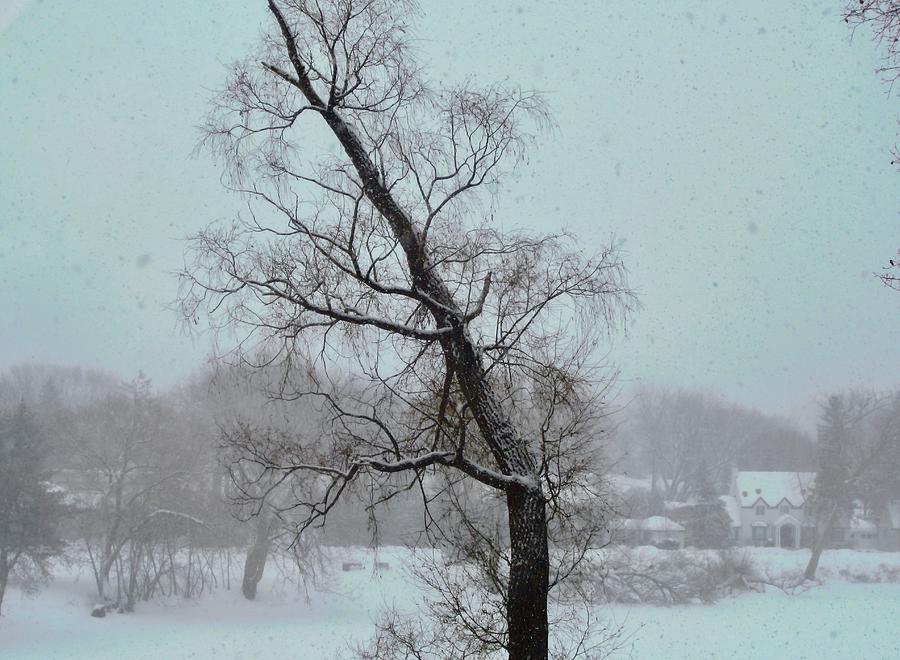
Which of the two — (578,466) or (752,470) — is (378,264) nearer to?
(578,466)

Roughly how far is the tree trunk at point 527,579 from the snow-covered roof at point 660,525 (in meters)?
23.5

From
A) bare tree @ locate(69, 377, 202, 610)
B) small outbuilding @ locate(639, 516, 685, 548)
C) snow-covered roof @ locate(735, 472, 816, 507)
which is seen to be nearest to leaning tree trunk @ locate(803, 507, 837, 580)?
snow-covered roof @ locate(735, 472, 816, 507)

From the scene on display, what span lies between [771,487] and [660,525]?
24.8 feet

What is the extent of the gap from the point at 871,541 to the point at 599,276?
28.9m

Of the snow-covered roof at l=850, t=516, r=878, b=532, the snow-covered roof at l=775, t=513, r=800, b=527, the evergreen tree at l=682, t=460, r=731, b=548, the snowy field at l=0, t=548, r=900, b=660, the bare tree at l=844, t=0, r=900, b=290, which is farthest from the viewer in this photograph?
the snow-covered roof at l=775, t=513, r=800, b=527

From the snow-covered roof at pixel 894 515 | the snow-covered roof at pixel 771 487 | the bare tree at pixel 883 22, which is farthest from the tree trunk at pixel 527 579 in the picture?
the snow-covered roof at pixel 771 487

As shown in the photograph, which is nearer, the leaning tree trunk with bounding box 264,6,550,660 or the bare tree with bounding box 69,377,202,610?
the leaning tree trunk with bounding box 264,6,550,660

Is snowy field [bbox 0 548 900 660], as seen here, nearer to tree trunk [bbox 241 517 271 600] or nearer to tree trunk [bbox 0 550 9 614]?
tree trunk [bbox 241 517 271 600]

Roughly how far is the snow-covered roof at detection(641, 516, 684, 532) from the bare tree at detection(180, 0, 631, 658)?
77.2 ft

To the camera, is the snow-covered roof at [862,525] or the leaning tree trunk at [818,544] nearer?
the leaning tree trunk at [818,544]

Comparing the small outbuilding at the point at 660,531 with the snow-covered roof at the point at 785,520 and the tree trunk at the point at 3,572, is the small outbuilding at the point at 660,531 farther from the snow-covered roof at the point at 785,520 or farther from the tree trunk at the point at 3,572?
the tree trunk at the point at 3,572

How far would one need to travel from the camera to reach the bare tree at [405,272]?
171 inches

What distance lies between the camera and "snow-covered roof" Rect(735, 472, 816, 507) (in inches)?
1209

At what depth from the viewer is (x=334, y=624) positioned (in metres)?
19.0
